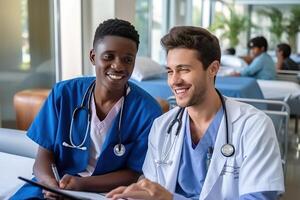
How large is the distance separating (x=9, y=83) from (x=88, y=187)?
5.72 ft

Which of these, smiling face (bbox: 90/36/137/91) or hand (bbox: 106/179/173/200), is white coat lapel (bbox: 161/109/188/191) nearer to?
hand (bbox: 106/179/173/200)

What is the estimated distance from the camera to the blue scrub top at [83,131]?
1480mm

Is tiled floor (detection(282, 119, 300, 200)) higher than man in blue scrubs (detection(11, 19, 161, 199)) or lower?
lower

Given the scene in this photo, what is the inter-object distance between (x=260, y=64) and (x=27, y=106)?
3.04 meters

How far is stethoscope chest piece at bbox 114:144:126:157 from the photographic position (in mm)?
1460

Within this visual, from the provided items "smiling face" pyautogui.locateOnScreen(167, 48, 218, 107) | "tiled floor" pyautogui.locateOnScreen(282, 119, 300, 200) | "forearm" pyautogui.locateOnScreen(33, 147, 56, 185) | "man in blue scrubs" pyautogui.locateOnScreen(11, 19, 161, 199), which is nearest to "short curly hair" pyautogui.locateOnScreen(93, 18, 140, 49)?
"man in blue scrubs" pyautogui.locateOnScreen(11, 19, 161, 199)

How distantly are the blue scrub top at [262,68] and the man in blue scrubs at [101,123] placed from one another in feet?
10.9

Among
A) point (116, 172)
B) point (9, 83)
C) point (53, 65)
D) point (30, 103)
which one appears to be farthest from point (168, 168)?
point (53, 65)

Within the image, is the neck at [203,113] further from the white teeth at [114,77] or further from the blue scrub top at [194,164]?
the white teeth at [114,77]

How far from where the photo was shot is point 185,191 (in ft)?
4.26

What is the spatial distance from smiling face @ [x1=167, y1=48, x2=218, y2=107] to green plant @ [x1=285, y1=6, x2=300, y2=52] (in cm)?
773

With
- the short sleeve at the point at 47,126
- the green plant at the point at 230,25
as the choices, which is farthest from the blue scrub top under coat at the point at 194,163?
the green plant at the point at 230,25

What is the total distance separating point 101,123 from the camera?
149cm

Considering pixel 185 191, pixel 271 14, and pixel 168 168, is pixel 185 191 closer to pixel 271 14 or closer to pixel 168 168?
pixel 168 168
